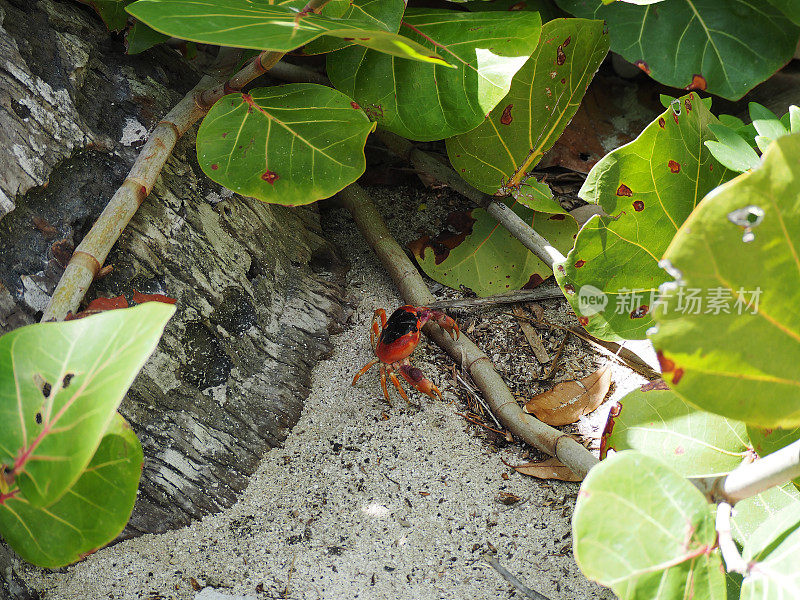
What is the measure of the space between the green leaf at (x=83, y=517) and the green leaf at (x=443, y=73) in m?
0.93

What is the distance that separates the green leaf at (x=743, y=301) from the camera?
0.57m

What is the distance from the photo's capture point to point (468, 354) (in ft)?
4.68

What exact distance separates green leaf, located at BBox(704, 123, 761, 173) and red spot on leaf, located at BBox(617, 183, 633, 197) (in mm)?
147

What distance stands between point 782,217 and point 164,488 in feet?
3.51

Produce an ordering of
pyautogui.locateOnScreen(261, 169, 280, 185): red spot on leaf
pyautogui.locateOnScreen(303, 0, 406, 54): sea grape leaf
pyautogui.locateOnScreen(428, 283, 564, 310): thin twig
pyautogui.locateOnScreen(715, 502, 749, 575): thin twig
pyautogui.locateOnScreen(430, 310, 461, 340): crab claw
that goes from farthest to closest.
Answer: pyautogui.locateOnScreen(428, 283, 564, 310): thin twig
pyautogui.locateOnScreen(430, 310, 461, 340): crab claw
pyautogui.locateOnScreen(303, 0, 406, 54): sea grape leaf
pyautogui.locateOnScreen(261, 169, 280, 185): red spot on leaf
pyautogui.locateOnScreen(715, 502, 749, 575): thin twig

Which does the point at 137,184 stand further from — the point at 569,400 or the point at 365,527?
the point at 569,400

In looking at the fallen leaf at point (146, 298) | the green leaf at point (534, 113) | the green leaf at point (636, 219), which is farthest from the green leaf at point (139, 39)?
the green leaf at point (636, 219)

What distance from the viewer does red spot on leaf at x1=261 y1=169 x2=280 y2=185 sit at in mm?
1178

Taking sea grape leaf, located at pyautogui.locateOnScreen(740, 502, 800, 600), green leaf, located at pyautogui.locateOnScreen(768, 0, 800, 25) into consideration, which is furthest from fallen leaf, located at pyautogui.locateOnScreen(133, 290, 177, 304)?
green leaf, located at pyautogui.locateOnScreen(768, 0, 800, 25)

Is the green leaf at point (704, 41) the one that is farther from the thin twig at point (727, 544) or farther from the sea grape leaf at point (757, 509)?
the thin twig at point (727, 544)

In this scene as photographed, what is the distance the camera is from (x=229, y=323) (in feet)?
4.20

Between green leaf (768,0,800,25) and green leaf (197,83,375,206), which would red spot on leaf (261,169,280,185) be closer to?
green leaf (197,83,375,206)

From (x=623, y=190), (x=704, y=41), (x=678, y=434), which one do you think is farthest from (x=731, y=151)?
(x=704, y=41)

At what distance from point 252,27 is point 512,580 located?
1053 millimetres
